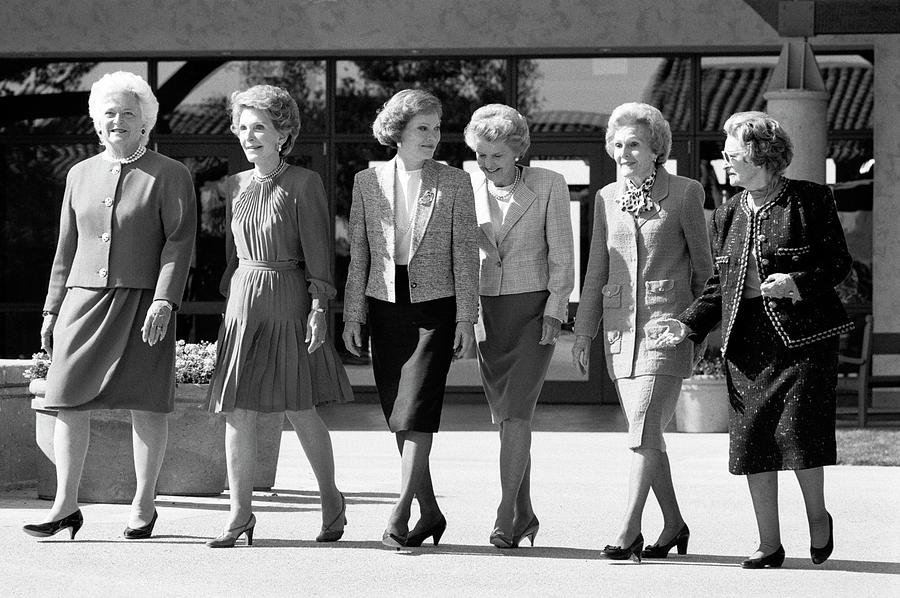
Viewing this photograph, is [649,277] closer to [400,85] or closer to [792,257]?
[792,257]

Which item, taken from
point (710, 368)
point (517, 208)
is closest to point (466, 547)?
point (517, 208)

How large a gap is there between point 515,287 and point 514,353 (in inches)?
11.0

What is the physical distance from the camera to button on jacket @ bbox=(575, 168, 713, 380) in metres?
6.41

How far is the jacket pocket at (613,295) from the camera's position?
6.49m

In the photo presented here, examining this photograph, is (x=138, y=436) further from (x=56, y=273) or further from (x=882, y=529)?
(x=882, y=529)

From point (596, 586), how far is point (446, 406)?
9.06 metres

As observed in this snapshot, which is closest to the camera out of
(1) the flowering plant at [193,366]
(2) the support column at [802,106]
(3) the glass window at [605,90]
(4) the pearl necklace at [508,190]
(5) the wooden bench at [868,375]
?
(4) the pearl necklace at [508,190]

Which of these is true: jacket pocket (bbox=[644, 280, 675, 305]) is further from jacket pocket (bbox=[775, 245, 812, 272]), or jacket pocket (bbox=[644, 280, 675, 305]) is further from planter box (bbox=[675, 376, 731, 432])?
planter box (bbox=[675, 376, 731, 432])

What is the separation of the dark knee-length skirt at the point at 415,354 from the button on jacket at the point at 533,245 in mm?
266

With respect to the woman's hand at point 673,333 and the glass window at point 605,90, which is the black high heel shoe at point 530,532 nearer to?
the woman's hand at point 673,333

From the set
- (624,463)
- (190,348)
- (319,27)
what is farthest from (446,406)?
(190,348)

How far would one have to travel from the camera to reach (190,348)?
857 cm

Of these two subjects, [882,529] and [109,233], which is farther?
[882,529]

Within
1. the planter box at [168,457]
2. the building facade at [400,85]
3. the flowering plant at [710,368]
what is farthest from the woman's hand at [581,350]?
the building facade at [400,85]
